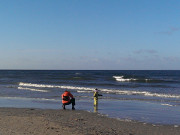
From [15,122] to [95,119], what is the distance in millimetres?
3584

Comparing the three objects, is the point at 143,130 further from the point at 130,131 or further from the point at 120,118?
the point at 120,118

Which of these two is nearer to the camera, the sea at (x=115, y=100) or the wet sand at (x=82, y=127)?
the wet sand at (x=82, y=127)

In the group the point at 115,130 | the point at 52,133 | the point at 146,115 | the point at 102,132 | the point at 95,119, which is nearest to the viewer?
the point at 52,133

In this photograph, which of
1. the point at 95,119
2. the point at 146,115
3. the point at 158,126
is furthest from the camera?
the point at 146,115

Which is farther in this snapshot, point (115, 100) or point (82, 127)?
point (115, 100)

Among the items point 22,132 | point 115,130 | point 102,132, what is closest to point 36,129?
point 22,132

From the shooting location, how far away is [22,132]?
838 centimetres

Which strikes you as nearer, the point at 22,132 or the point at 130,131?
the point at 22,132

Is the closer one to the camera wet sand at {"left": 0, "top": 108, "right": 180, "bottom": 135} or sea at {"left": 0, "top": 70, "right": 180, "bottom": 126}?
wet sand at {"left": 0, "top": 108, "right": 180, "bottom": 135}

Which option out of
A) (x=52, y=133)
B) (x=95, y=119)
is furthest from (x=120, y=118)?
(x=52, y=133)

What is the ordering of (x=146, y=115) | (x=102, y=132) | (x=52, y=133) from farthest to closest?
(x=146, y=115) → (x=102, y=132) → (x=52, y=133)

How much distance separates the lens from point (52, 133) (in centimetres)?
837

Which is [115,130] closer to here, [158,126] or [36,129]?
[158,126]

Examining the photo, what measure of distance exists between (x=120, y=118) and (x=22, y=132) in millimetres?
5251
